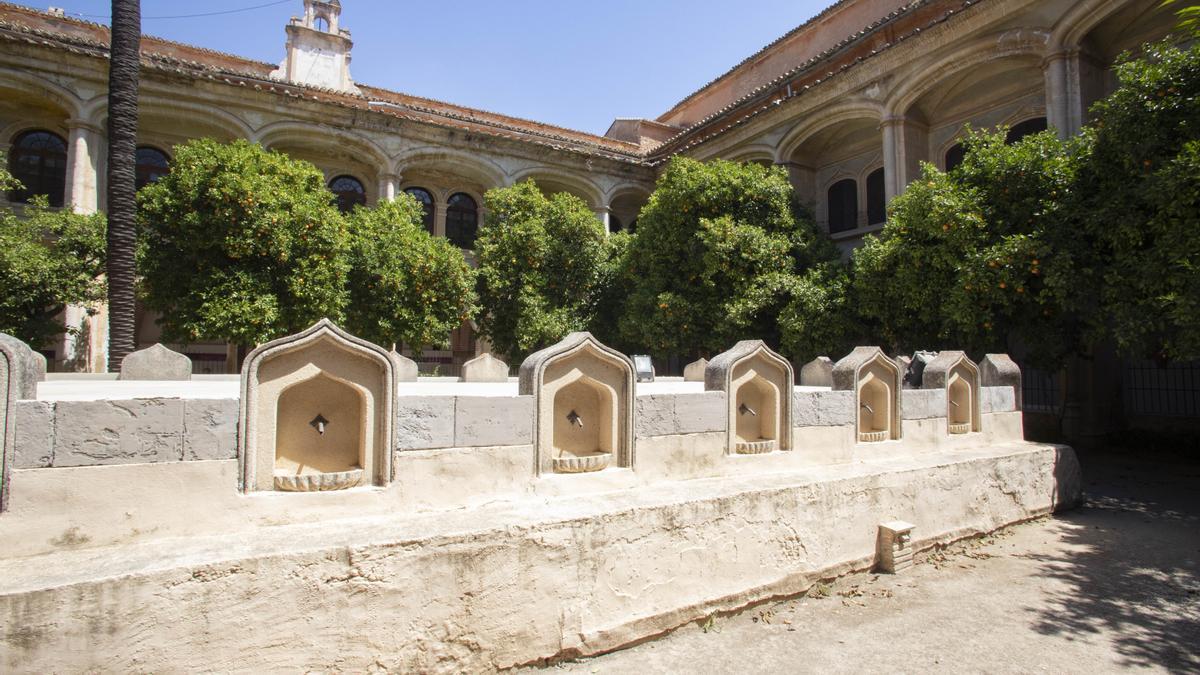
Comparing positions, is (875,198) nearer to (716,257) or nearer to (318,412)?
(716,257)

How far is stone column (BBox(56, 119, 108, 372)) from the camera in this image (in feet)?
46.2

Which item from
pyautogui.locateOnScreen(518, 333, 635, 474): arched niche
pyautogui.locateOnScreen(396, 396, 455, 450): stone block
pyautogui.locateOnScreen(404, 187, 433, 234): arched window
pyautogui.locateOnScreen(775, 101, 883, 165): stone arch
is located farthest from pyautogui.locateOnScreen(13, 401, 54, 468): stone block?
pyautogui.locateOnScreen(404, 187, 433, 234): arched window

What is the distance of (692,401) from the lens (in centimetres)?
461

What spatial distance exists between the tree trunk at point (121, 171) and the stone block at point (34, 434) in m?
8.23

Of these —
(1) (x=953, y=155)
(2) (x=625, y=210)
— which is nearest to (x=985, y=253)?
(1) (x=953, y=155)

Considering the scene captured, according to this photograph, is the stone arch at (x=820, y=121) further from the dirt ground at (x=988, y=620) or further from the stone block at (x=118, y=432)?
the stone block at (x=118, y=432)

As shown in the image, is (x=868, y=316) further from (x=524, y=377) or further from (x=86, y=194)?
(x=86, y=194)

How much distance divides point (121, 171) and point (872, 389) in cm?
1121

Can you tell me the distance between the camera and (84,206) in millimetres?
14586

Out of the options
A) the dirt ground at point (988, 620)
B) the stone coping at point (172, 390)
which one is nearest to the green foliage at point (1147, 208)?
the dirt ground at point (988, 620)

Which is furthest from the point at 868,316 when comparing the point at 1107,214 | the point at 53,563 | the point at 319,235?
the point at 53,563

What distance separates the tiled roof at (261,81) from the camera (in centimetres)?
1488

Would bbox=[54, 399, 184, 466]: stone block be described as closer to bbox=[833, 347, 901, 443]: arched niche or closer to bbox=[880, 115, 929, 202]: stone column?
bbox=[833, 347, 901, 443]: arched niche

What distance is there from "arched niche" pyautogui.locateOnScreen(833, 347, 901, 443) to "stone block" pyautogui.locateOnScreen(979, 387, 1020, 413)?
1.63m
